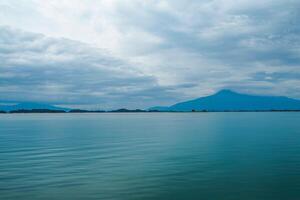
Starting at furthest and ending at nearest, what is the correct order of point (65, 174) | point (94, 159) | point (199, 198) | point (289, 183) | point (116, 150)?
point (116, 150) → point (94, 159) → point (65, 174) → point (289, 183) → point (199, 198)

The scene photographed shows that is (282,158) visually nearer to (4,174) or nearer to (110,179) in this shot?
(110,179)

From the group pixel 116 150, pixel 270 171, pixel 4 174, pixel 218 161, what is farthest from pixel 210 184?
pixel 116 150

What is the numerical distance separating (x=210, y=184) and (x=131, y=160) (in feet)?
54.7

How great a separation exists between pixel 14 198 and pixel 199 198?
1567cm

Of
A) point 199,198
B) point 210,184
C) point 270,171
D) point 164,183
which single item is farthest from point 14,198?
point 270,171

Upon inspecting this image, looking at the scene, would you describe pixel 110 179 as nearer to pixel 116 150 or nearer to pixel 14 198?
pixel 14 198

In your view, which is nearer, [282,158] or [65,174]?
[65,174]

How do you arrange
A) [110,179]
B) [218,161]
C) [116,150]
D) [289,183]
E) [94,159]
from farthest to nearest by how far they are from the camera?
[116,150] < [94,159] < [218,161] < [110,179] < [289,183]

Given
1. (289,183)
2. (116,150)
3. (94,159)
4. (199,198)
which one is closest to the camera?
(199,198)

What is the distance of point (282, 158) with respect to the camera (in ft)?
143

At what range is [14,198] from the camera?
81.6 feet

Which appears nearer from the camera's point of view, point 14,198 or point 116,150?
point 14,198

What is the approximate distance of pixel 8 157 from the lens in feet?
153

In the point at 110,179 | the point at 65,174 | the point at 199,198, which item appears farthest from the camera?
the point at 65,174
